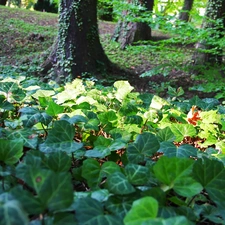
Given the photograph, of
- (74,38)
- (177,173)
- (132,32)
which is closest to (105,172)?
(177,173)

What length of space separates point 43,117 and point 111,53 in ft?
22.4

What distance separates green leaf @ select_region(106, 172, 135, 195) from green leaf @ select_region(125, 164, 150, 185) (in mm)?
28

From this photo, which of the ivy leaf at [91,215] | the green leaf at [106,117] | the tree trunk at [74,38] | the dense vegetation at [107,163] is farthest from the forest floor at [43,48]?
the ivy leaf at [91,215]

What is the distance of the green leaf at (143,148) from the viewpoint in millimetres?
925

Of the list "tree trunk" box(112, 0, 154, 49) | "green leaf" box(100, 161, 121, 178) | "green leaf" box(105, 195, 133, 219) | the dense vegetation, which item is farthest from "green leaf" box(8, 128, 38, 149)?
"tree trunk" box(112, 0, 154, 49)

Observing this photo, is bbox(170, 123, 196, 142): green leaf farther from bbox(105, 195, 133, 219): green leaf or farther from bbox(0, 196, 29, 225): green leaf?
bbox(0, 196, 29, 225): green leaf

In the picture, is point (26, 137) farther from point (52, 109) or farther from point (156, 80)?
point (156, 80)

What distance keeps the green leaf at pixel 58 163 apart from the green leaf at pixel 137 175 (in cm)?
16

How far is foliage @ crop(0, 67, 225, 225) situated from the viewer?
1.84 ft

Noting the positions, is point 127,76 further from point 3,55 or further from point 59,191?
point 59,191

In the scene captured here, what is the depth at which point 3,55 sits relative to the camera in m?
7.86

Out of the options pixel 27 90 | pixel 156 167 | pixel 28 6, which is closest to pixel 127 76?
pixel 27 90

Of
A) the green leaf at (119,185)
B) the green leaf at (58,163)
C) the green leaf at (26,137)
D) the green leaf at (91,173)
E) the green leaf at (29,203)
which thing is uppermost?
the green leaf at (29,203)

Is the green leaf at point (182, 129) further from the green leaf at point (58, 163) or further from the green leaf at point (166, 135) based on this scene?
the green leaf at point (58, 163)
